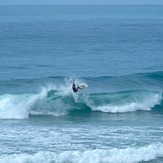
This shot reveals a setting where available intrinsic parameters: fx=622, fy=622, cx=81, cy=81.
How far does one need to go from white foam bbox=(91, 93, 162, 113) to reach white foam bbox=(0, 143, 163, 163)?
8711 mm

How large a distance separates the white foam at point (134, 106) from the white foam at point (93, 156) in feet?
28.6

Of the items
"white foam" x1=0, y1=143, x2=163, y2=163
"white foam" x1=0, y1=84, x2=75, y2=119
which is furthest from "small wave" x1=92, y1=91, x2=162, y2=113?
"white foam" x1=0, y1=143, x2=163, y2=163

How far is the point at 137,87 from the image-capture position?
37219 mm

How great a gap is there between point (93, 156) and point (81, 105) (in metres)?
9.81

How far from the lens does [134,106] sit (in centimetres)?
3238

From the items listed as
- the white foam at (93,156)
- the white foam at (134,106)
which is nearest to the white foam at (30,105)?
the white foam at (134,106)

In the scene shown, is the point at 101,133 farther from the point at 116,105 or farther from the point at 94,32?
the point at 94,32

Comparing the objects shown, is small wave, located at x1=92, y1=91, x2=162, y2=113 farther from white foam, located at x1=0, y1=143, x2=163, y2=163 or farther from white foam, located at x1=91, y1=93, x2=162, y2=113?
white foam, located at x1=0, y1=143, x2=163, y2=163

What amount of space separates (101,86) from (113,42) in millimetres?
24842

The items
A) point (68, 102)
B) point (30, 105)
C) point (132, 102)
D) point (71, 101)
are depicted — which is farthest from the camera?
point (132, 102)

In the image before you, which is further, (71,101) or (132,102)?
(132,102)

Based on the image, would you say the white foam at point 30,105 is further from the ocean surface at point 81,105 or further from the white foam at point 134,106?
the white foam at point 134,106

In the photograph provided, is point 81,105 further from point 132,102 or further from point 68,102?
point 132,102

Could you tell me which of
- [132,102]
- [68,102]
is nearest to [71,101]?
[68,102]
